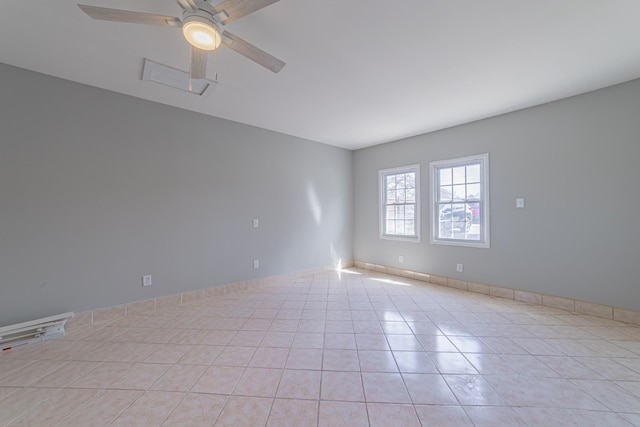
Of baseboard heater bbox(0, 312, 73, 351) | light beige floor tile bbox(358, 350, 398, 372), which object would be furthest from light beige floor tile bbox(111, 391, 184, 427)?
baseboard heater bbox(0, 312, 73, 351)

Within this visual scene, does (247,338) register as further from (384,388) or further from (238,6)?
(238,6)

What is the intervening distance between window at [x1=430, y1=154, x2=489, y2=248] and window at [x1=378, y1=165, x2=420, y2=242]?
0.35m

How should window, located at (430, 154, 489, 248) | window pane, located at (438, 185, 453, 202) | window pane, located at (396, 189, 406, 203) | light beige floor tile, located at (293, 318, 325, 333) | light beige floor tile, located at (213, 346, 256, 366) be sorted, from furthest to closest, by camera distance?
window pane, located at (396, 189, 406, 203), window pane, located at (438, 185, 453, 202), window, located at (430, 154, 489, 248), light beige floor tile, located at (293, 318, 325, 333), light beige floor tile, located at (213, 346, 256, 366)

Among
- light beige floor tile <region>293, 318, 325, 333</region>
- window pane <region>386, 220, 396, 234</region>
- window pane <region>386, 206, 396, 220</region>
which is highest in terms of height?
window pane <region>386, 206, 396, 220</region>

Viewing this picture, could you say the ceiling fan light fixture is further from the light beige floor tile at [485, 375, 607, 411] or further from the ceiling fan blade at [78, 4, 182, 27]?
the light beige floor tile at [485, 375, 607, 411]

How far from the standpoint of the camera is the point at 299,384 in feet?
5.76

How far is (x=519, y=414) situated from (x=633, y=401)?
0.81m

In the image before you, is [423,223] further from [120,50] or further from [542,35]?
[120,50]

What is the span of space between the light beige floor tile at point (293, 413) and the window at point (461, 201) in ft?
11.3

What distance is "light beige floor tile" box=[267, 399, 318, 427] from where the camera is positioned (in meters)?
1.43

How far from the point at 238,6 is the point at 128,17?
0.67 metres

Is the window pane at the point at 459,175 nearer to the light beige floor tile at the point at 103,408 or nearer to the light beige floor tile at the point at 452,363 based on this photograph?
the light beige floor tile at the point at 452,363

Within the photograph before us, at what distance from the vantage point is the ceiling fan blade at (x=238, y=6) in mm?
1401

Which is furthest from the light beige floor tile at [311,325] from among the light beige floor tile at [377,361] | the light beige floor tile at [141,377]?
the light beige floor tile at [141,377]
